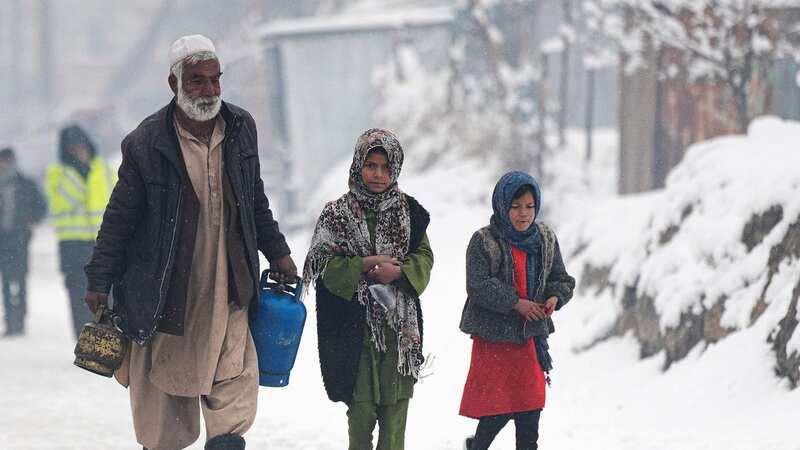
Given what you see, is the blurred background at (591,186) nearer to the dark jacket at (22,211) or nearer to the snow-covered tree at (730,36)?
the snow-covered tree at (730,36)

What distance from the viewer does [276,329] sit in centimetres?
523

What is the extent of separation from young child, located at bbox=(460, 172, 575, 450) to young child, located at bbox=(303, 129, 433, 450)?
289mm

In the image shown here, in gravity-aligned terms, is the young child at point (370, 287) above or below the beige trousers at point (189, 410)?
above

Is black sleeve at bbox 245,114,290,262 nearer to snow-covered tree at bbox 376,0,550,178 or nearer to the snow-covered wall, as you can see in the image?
the snow-covered wall

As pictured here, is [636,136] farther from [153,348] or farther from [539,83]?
[153,348]

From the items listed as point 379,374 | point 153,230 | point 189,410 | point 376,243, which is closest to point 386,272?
point 376,243

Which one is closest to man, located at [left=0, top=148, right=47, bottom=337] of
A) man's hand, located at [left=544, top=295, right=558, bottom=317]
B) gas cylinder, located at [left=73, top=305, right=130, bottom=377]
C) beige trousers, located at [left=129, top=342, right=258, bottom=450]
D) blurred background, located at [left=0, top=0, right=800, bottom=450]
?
blurred background, located at [left=0, top=0, right=800, bottom=450]

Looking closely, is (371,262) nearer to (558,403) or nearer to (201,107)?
(201,107)

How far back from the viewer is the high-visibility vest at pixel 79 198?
11023mm

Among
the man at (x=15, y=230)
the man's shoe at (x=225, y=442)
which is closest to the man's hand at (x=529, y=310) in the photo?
the man's shoe at (x=225, y=442)

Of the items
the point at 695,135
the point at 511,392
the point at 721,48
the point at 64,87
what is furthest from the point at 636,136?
the point at 64,87

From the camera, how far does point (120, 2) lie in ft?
178

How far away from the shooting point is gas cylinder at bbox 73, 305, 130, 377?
197 inches

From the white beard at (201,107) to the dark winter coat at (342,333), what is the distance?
778mm
